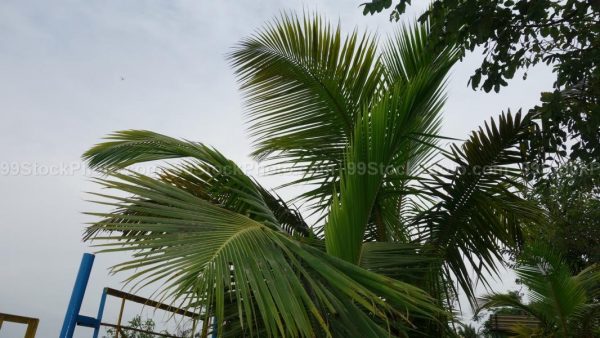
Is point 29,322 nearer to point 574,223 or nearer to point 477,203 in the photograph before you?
point 477,203

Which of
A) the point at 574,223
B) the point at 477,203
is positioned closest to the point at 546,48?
the point at 477,203

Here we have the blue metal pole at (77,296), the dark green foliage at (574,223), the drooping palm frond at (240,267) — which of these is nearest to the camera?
the drooping palm frond at (240,267)

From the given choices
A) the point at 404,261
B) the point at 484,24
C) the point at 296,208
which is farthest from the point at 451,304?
the point at 484,24

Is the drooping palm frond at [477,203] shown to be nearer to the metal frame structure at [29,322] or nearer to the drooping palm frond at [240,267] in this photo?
the drooping palm frond at [240,267]

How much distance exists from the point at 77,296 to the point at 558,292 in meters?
5.15

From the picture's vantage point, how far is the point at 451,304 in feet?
10.7

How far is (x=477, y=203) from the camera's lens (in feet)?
10.7

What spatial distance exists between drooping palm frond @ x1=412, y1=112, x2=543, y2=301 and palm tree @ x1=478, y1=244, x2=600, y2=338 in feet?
7.85

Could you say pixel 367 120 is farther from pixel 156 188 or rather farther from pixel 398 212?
pixel 398 212

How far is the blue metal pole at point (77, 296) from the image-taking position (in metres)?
2.90

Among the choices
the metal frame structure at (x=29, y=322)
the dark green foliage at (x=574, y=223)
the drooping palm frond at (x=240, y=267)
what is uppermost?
the dark green foliage at (x=574, y=223)

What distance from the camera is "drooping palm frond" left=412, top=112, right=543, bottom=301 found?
129 inches

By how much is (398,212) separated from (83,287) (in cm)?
206

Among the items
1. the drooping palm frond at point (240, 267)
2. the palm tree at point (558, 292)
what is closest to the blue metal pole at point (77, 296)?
the drooping palm frond at point (240, 267)
